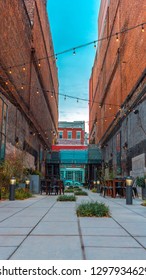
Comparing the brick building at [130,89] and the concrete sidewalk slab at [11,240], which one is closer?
the concrete sidewalk slab at [11,240]

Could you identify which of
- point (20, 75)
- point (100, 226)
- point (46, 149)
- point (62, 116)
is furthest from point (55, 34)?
point (100, 226)

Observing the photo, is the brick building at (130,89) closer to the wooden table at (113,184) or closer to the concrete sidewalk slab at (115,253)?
the wooden table at (113,184)

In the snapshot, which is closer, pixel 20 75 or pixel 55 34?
pixel 20 75

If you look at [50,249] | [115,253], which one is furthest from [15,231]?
[115,253]

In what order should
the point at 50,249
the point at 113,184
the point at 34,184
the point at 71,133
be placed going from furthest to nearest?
1. the point at 71,133
2. the point at 34,184
3. the point at 113,184
4. the point at 50,249

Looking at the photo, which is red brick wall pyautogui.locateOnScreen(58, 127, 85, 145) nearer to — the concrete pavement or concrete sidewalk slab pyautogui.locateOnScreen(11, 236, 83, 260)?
the concrete pavement

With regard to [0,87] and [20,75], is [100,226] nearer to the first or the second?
[0,87]

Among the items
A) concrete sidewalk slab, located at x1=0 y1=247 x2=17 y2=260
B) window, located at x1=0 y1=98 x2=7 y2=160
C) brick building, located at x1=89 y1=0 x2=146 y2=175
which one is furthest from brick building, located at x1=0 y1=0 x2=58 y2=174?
concrete sidewalk slab, located at x1=0 y1=247 x2=17 y2=260

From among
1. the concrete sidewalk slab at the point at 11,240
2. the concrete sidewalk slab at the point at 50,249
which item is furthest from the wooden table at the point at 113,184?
the concrete sidewalk slab at the point at 11,240

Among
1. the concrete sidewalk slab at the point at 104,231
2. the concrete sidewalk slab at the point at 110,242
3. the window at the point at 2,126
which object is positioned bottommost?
the concrete sidewalk slab at the point at 104,231

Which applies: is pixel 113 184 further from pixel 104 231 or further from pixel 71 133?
pixel 71 133

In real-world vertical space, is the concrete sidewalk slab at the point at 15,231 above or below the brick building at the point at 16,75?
below
